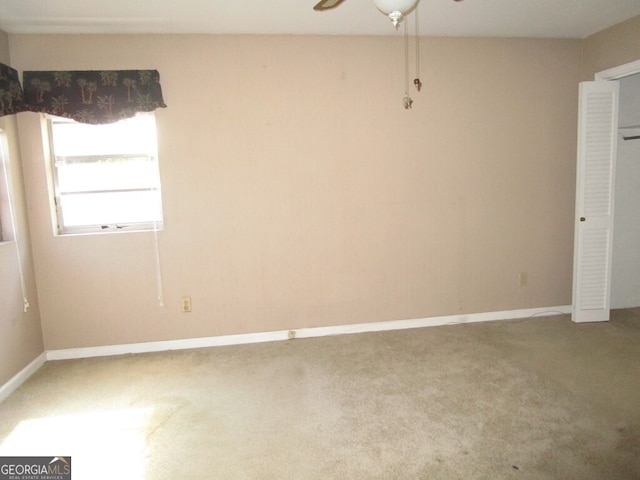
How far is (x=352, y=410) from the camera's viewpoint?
237cm

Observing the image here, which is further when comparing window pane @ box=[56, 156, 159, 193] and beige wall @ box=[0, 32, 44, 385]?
window pane @ box=[56, 156, 159, 193]

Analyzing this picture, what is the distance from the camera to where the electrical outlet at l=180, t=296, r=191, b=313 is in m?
3.32

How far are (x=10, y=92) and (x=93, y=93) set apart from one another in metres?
0.50

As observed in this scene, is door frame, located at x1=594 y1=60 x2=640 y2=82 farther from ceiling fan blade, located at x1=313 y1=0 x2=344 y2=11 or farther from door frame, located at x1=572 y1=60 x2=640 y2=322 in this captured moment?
ceiling fan blade, located at x1=313 y1=0 x2=344 y2=11

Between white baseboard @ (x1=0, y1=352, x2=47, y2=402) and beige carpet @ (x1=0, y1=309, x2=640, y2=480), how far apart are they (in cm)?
5

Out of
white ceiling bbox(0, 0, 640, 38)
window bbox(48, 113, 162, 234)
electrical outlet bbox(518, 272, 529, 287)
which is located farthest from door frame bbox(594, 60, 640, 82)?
window bbox(48, 113, 162, 234)

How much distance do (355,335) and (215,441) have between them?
64.9 inches

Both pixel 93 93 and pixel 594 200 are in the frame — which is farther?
pixel 594 200

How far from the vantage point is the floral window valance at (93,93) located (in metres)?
2.90

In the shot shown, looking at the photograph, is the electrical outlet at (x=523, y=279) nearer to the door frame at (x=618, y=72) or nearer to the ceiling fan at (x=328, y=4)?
the door frame at (x=618, y=72)

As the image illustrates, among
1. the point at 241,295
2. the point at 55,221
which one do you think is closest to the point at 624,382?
the point at 241,295

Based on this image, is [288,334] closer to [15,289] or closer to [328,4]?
[15,289]

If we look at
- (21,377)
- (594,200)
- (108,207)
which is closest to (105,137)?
(108,207)

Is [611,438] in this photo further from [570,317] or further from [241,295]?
[241,295]
